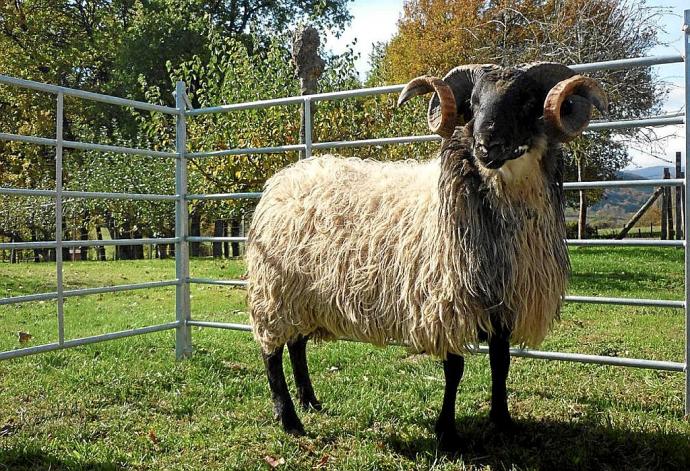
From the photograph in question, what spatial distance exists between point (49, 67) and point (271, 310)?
72.6 ft

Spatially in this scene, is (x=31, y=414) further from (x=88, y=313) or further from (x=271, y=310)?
(x=88, y=313)

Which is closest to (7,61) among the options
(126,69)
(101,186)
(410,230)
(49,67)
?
(49,67)

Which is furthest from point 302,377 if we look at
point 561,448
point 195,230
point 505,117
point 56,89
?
point 195,230

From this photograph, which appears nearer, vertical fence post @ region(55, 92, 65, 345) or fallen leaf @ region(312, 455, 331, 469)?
fallen leaf @ region(312, 455, 331, 469)

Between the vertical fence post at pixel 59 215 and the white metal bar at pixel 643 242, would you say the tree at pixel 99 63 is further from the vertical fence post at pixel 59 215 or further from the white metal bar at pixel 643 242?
the white metal bar at pixel 643 242

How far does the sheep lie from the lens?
342 centimetres

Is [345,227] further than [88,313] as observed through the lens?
No

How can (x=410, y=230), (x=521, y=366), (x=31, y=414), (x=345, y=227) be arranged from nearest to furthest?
(x=410, y=230), (x=345, y=227), (x=31, y=414), (x=521, y=366)

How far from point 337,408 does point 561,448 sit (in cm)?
163

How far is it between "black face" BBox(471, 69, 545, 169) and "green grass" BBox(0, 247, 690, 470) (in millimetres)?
1795

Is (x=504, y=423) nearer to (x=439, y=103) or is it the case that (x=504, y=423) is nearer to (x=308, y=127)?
(x=439, y=103)

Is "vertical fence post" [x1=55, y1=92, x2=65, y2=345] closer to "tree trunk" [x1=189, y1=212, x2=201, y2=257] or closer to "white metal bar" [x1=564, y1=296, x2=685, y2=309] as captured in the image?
"white metal bar" [x1=564, y1=296, x2=685, y2=309]

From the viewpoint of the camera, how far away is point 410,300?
383 centimetres

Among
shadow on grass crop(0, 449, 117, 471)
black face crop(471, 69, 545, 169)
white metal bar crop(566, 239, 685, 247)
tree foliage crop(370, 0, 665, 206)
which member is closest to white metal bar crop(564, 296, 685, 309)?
white metal bar crop(566, 239, 685, 247)
